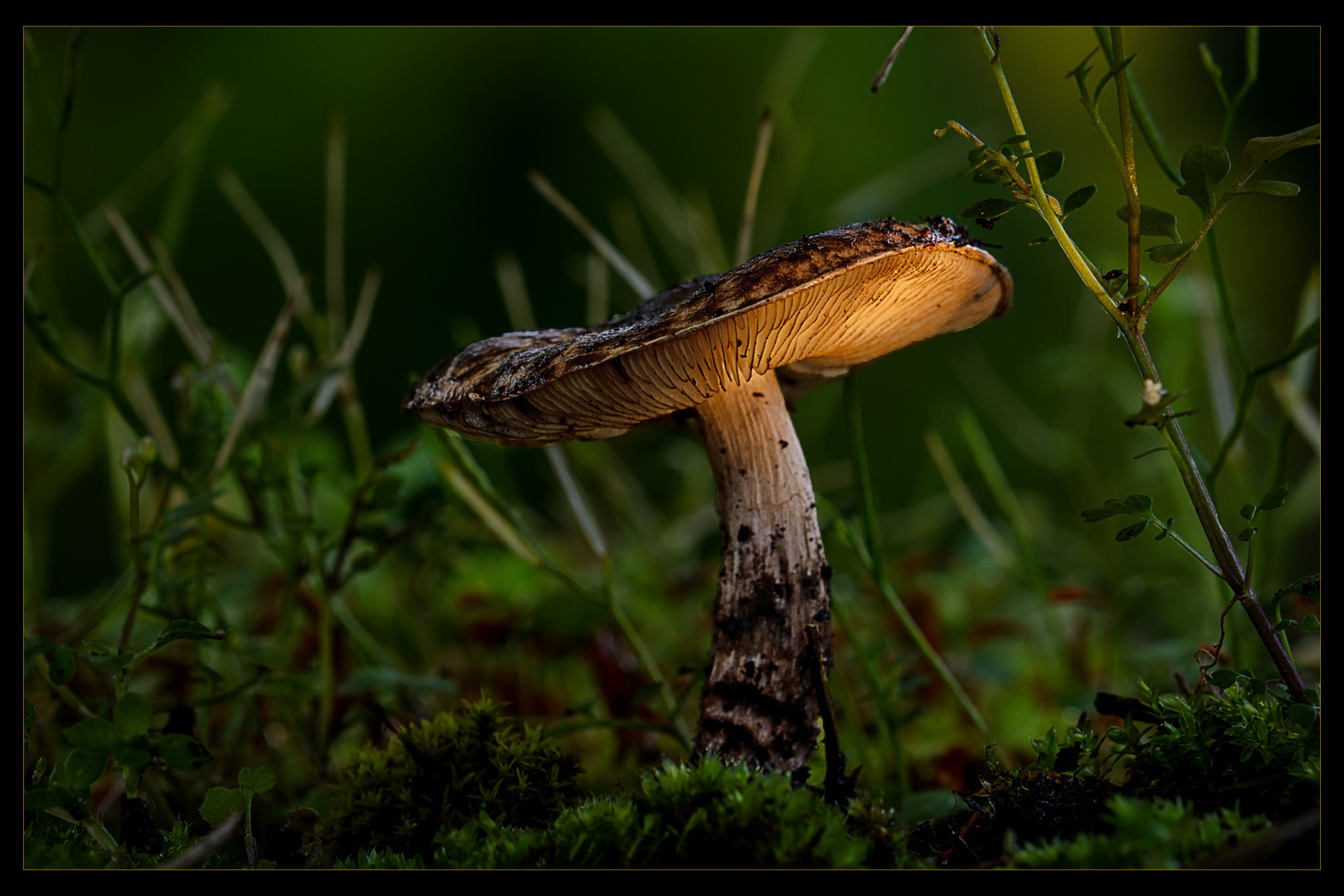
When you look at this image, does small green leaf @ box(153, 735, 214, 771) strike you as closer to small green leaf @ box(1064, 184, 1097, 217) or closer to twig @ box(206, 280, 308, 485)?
twig @ box(206, 280, 308, 485)

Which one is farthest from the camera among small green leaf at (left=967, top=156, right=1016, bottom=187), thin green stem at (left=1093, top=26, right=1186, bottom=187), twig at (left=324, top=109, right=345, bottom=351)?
twig at (left=324, top=109, right=345, bottom=351)

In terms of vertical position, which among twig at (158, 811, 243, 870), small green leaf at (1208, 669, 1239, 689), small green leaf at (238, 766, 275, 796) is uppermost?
small green leaf at (238, 766, 275, 796)

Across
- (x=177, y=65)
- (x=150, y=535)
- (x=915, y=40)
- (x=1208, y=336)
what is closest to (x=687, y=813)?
(x=150, y=535)

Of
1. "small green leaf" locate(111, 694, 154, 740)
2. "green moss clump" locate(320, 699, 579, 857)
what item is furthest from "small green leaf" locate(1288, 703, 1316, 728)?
"small green leaf" locate(111, 694, 154, 740)

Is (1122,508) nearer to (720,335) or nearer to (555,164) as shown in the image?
(720,335)

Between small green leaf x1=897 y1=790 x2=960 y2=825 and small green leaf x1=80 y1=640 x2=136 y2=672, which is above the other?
small green leaf x1=80 y1=640 x2=136 y2=672
